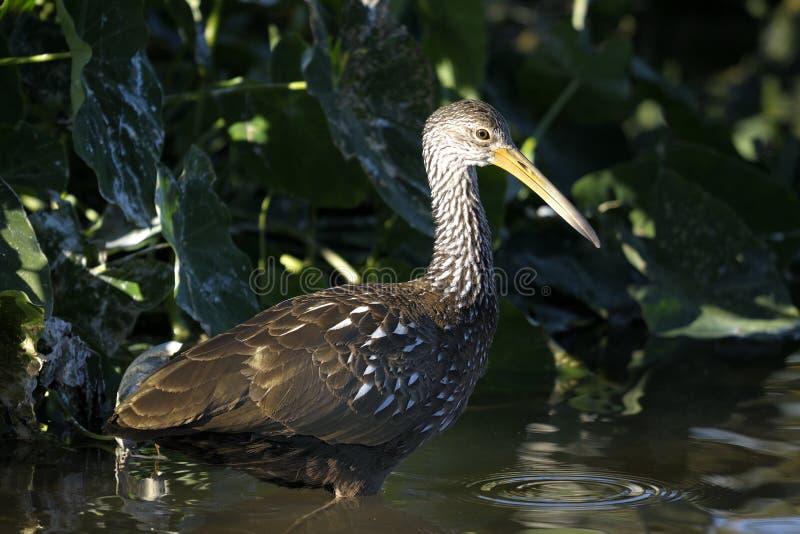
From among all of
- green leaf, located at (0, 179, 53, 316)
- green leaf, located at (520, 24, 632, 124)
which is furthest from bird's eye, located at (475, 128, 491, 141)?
green leaf, located at (520, 24, 632, 124)

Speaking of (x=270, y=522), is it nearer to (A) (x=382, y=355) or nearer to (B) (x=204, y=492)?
(B) (x=204, y=492)

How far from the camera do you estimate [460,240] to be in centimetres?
468

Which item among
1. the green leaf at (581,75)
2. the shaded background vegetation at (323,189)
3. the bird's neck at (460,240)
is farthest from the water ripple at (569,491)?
the green leaf at (581,75)

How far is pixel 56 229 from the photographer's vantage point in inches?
195

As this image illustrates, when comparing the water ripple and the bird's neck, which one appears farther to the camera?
the bird's neck

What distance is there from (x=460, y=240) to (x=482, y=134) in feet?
1.34

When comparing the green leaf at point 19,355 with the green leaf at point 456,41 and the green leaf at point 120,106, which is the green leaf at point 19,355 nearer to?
the green leaf at point 120,106

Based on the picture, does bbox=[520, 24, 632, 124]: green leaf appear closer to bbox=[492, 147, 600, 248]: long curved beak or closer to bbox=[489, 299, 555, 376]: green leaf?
bbox=[489, 299, 555, 376]: green leaf

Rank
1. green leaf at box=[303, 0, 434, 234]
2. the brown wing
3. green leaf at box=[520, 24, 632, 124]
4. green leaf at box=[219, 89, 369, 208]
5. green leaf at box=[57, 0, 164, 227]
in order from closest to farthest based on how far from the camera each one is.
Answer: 1. the brown wing
2. green leaf at box=[57, 0, 164, 227]
3. green leaf at box=[303, 0, 434, 234]
4. green leaf at box=[219, 89, 369, 208]
5. green leaf at box=[520, 24, 632, 124]

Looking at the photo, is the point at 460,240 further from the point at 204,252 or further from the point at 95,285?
the point at 95,285

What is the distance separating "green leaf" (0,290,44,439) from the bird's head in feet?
5.28

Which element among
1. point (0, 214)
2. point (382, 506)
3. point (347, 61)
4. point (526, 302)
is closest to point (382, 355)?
point (382, 506)

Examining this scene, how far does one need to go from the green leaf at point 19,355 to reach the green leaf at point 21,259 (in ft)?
0.50

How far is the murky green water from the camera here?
13.4 ft
